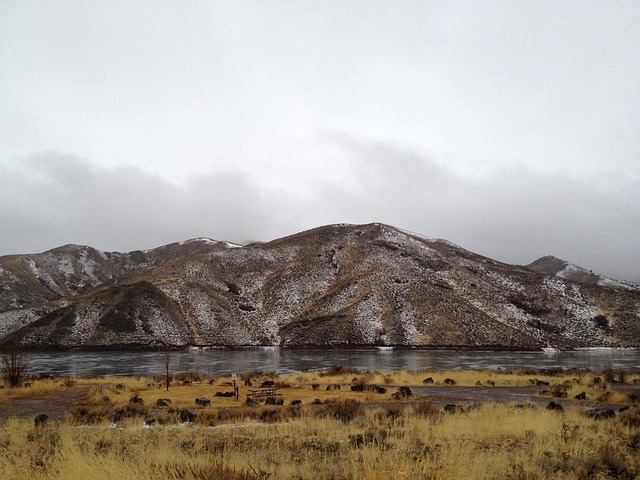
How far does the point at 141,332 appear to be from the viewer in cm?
8806

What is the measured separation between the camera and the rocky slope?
287 feet

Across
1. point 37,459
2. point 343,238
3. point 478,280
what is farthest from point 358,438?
point 343,238

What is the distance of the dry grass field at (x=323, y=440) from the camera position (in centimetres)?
739

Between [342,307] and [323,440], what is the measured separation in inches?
3448

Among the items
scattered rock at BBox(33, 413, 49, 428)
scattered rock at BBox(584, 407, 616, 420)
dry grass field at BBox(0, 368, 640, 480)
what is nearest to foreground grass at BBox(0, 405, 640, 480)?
dry grass field at BBox(0, 368, 640, 480)

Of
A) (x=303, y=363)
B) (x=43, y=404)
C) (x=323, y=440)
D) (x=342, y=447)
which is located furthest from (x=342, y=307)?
(x=342, y=447)

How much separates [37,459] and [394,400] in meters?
16.3

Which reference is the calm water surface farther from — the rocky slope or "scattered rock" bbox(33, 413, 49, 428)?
"scattered rock" bbox(33, 413, 49, 428)

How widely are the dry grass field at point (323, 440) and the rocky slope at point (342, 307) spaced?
64.8 meters

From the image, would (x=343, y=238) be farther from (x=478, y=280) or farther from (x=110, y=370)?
(x=110, y=370)

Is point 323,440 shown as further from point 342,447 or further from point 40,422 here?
point 40,422

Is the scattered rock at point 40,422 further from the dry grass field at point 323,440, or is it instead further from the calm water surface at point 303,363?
the calm water surface at point 303,363

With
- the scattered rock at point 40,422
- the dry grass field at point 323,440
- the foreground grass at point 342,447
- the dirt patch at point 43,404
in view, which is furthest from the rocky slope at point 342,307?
the scattered rock at point 40,422

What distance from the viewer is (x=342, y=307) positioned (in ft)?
324
